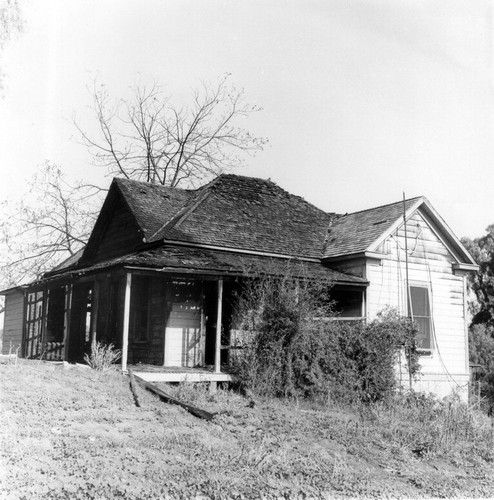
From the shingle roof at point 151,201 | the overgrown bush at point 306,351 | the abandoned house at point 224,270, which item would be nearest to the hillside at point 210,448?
the overgrown bush at point 306,351

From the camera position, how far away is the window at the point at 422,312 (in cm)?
1938

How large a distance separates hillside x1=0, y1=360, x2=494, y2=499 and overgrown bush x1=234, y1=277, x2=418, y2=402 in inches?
32.5

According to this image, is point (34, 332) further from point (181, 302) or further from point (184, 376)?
point (184, 376)

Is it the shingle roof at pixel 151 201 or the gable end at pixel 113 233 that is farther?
the gable end at pixel 113 233

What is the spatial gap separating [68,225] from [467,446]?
27.6m

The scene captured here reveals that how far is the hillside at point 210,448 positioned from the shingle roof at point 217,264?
2.94 m

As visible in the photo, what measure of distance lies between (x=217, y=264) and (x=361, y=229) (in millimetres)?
6086

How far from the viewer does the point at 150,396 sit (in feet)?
42.5

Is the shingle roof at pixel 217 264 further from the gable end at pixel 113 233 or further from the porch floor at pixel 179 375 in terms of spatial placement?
the gable end at pixel 113 233

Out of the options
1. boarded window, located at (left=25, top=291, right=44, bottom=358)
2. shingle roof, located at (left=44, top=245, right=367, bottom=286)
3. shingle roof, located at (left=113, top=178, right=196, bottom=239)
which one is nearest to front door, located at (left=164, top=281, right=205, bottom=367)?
shingle roof, located at (left=44, top=245, right=367, bottom=286)

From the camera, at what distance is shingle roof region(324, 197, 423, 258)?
19531 millimetres

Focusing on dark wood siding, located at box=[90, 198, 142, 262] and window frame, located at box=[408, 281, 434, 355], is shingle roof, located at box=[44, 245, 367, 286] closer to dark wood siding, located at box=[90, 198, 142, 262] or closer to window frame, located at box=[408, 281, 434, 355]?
window frame, located at box=[408, 281, 434, 355]

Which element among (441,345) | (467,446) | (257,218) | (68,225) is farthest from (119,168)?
(467,446)

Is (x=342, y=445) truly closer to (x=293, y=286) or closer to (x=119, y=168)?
(x=293, y=286)
